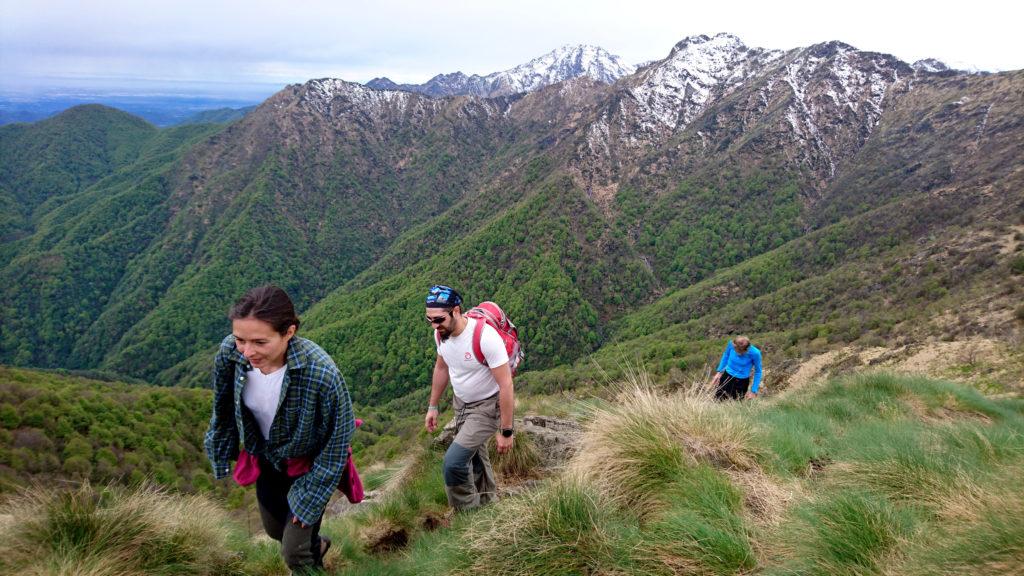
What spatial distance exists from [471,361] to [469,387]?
0.92ft

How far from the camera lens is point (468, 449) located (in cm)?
374

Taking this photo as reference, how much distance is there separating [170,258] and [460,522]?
14541 centimetres

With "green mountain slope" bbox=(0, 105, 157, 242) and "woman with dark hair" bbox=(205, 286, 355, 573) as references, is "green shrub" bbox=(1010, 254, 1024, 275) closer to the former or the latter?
"woman with dark hair" bbox=(205, 286, 355, 573)

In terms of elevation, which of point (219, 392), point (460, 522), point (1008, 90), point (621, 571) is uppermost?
point (1008, 90)

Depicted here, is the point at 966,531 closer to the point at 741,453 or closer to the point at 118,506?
the point at 741,453

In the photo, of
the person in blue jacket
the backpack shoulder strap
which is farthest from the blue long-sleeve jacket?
the backpack shoulder strap

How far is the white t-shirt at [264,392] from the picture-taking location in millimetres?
2656

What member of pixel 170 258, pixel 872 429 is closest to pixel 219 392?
pixel 872 429

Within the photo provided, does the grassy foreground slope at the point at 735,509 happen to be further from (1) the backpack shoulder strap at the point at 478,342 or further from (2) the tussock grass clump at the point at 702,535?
(1) the backpack shoulder strap at the point at 478,342

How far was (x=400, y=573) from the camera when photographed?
113 inches

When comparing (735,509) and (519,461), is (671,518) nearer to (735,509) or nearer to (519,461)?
(735,509)

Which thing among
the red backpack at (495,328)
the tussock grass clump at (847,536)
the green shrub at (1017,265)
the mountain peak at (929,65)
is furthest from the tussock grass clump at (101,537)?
the mountain peak at (929,65)

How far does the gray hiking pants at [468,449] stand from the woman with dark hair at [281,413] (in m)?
1.10

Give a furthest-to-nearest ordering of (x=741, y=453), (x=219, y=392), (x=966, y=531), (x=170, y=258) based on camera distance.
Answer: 1. (x=170, y=258)
2. (x=741, y=453)
3. (x=219, y=392)
4. (x=966, y=531)
